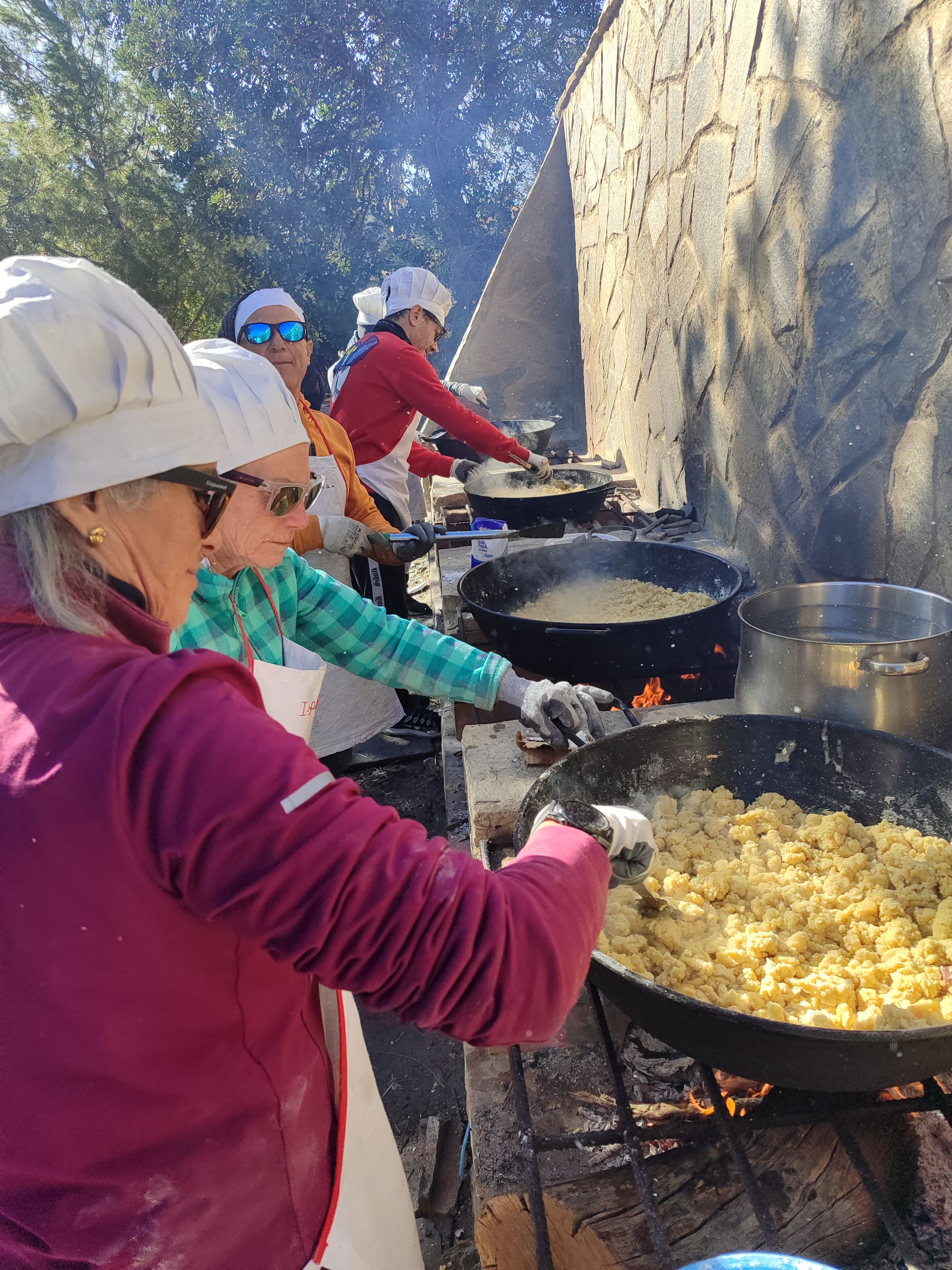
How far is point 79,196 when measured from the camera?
11.9m

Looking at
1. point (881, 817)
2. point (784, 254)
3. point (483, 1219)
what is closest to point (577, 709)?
point (881, 817)

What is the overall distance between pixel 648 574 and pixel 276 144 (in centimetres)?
1738

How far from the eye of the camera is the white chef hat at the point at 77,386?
31.9 inches

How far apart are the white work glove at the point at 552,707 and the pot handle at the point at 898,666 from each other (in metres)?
0.72

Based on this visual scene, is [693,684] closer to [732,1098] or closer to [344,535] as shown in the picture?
[732,1098]

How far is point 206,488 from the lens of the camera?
994 millimetres

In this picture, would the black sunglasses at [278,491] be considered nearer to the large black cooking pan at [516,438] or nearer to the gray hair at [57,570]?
the gray hair at [57,570]

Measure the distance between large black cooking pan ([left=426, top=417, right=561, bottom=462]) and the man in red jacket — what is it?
1394 millimetres

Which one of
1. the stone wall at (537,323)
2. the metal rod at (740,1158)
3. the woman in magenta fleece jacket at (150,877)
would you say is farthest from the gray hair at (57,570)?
the stone wall at (537,323)

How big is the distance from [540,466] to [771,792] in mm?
3493

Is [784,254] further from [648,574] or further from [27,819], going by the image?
[27,819]

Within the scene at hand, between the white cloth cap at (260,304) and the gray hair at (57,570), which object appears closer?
the gray hair at (57,570)

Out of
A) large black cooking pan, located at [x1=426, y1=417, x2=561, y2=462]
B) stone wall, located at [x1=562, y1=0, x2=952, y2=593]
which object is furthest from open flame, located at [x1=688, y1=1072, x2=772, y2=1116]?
large black cooking pan, located at [x1=426, y1=417, x2=561, y2=462]

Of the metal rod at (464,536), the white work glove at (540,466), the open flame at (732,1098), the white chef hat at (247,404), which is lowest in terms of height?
the open flame at (732,1098)
